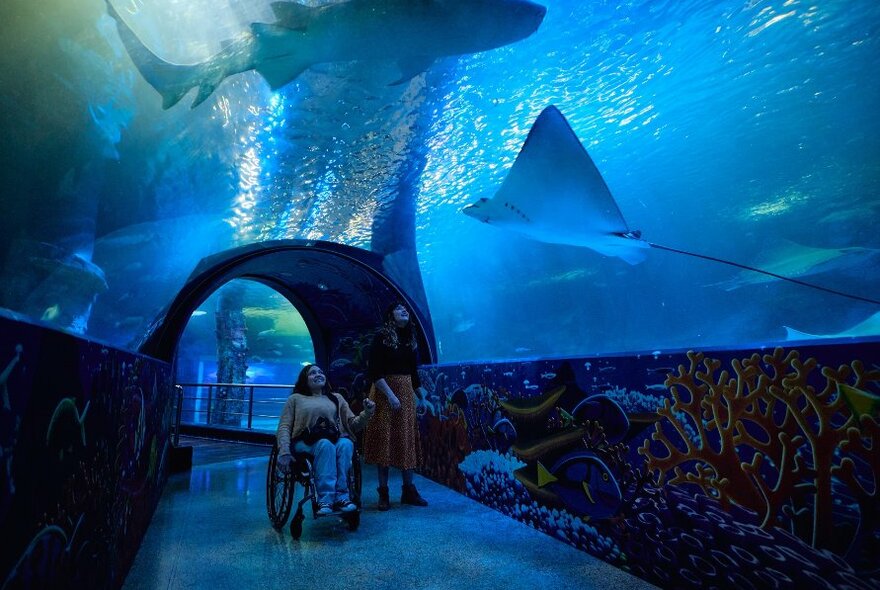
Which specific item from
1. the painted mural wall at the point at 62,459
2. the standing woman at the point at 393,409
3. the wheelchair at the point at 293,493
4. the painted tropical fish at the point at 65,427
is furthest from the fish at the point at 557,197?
the painted tropical fish at the point at 65,427

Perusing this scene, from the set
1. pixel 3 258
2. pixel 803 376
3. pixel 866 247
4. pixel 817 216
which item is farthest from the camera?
pixel 817 216

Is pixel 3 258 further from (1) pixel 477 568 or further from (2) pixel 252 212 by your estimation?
(1) pixel 477 568

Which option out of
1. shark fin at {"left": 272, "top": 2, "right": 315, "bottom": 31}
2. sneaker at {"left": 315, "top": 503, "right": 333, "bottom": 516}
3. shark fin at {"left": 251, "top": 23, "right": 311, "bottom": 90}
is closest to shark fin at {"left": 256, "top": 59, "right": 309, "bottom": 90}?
shark fin at {"left": 251, "top": 23, "right": 311, "bottom": 90}

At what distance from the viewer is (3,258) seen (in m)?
2.98

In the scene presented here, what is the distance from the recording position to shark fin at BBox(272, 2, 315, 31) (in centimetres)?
376

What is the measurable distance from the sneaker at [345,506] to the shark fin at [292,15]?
418cm

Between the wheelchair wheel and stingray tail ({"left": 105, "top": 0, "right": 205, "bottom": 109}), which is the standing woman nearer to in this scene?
the wheelchair wheel

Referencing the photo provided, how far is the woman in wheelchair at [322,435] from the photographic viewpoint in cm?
300

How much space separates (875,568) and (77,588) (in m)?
2.65

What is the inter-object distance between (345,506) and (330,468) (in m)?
0.29

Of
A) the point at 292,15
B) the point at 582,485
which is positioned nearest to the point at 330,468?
the point at 582,485

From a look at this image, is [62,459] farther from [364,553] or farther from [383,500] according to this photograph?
[383,500]

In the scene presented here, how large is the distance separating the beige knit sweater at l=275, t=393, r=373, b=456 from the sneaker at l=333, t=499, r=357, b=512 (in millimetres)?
480

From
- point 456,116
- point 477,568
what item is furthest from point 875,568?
point 456,116
